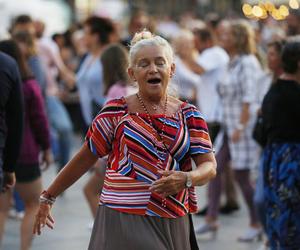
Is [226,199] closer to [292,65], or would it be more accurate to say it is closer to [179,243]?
[292,65]

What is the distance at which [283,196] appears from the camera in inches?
269

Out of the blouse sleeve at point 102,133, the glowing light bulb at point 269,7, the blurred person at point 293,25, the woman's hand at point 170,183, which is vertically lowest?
the woman's hand at point 170,183

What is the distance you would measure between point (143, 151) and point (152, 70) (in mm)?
393

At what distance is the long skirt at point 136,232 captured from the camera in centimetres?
473

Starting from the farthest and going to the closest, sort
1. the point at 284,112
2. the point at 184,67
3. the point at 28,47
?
the point at 184,67
the point at 28,47
the point at 284,112

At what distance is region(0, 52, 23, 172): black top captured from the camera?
20.2ft

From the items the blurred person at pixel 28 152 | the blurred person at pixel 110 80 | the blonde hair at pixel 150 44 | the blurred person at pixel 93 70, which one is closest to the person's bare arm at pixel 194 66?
the blurred person at pixel 93 70

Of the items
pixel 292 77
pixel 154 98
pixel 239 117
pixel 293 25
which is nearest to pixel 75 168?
pixel 154 98

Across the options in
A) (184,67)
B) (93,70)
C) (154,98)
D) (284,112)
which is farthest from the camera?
(184,67)

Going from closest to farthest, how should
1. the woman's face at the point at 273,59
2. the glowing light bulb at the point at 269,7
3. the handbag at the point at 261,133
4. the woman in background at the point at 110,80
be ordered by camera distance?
the handbag at the point at 261,133 < the woman's face at the point at 273,59 < the woman in background at the point at 110,80 < the glowing light bulb at the point at 269,7

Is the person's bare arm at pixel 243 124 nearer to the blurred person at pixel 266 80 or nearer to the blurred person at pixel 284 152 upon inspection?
the blurred person at pixel 266 80

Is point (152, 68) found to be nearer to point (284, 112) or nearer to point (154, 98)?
point (154, 98)

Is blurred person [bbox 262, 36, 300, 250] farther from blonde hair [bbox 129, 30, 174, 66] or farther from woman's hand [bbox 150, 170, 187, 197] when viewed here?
woman's hand [bbox 150, 170, 187, 197]

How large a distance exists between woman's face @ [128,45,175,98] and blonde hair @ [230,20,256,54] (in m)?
4.11
